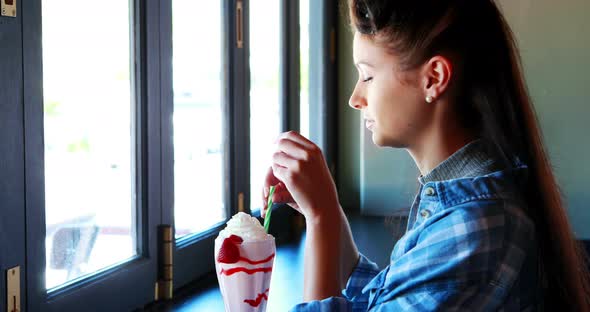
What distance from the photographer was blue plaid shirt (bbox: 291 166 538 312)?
0.81 meters

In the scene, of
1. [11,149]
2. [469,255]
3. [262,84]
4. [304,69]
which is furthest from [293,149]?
[304,69]

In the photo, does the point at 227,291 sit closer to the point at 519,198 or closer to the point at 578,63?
the point at 519,198

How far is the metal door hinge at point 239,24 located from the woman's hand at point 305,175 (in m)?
1.17

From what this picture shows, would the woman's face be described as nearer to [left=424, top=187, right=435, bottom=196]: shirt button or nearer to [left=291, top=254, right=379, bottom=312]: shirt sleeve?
[left=424, top=187, right=435, bottom=196]: shirt button

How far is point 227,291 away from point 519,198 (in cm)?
52

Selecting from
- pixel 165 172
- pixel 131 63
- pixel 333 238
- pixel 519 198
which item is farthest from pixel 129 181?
pixel 519 198

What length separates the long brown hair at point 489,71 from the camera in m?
0.95

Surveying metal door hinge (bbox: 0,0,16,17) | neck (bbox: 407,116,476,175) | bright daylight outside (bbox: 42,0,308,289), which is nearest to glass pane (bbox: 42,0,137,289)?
bright daylight outside (bbox: 42,0,308,289)

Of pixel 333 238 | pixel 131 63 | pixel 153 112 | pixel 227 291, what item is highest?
pixel 131 63

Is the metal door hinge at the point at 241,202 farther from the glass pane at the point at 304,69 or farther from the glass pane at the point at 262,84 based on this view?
the glass pane at the point at 304,69

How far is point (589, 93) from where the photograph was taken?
3.09m

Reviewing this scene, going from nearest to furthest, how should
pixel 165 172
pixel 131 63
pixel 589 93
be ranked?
pixel 131 63, pixel 165 172, pixel 589 93

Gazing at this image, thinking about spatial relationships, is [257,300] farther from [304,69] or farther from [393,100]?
[304,69]

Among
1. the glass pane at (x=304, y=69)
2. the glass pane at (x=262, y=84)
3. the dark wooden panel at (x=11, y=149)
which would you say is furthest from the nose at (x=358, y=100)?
the glass pane at (x=304, y=69)
